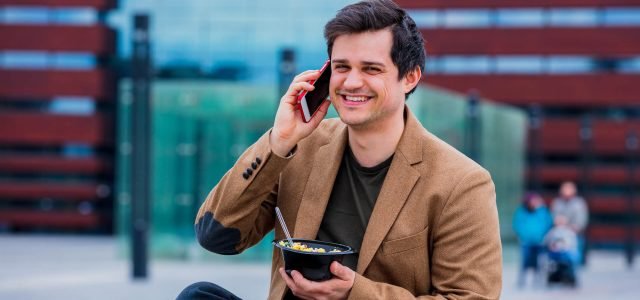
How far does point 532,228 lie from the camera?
1633 centimetres

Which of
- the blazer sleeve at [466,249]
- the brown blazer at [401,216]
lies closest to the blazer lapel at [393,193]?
the brown blazer at [401,216]

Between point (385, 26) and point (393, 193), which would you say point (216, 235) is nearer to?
point (393, 193)

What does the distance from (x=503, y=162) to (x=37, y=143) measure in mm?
24766

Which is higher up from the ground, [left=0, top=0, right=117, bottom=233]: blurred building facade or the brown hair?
the brown hair

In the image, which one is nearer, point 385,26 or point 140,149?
point 385,26

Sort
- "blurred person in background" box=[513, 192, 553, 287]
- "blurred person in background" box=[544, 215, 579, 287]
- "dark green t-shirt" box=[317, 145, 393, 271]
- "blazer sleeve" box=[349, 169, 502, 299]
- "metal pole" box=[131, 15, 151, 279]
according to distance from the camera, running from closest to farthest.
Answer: "blazer sleeve" box=[349, 169, 502, 299]
"dark green t-shirt" box=[317, 145, 393, 271]
"metal pole" box=[131, 15, 151, 279]
"blurred person in background" box=[544, 215, 579, 287]
"blurred person in background" box=[513, 192, 553, 287]

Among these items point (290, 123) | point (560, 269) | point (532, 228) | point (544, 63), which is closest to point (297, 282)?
point (290, 123)

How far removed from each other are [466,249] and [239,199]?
0.78m

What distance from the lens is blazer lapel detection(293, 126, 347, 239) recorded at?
11.4 ft

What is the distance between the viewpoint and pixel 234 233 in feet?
11.4

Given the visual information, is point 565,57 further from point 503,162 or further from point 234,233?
point 234,233

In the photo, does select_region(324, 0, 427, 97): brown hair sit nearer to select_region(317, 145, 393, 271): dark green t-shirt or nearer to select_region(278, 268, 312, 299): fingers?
select_region(317, 145, 393, 271): dark green t-shirt

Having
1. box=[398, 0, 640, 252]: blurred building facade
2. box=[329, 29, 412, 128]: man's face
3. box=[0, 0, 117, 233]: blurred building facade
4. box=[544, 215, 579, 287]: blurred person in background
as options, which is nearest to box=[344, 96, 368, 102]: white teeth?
box=[329, 29, 412, 128]: man's face

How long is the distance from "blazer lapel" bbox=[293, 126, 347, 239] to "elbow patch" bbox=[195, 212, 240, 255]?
0.21 m
